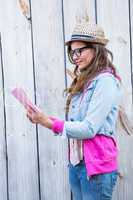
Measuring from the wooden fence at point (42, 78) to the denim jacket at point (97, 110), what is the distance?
2.71ft

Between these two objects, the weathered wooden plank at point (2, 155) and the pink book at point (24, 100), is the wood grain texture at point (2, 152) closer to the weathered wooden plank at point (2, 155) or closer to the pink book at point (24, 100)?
the weathered wooden plank at point (2, 155)

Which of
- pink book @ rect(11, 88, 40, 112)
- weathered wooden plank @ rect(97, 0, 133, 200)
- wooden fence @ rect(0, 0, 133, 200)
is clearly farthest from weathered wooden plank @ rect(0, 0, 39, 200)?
pink book @ rect(11, 88, 40, 112)

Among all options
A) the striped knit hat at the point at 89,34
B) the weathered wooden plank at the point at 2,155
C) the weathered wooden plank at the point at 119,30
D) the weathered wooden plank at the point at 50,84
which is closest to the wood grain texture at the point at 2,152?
the weathered wooden plank at the point at 2,155

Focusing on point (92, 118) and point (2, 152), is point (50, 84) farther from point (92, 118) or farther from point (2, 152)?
point (92, 118)

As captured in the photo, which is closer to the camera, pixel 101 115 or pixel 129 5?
pixel 101 115

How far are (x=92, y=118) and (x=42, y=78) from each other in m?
1.01

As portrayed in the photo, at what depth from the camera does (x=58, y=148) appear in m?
3.40

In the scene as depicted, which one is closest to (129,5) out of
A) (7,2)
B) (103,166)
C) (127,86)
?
(127,86)

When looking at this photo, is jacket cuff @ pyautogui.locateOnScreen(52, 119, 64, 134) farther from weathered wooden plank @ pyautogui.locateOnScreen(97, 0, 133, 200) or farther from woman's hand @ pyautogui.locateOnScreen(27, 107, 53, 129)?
weathered wooden plank @ pyautogui.locateOnScreen(97, 0, 133, 200)

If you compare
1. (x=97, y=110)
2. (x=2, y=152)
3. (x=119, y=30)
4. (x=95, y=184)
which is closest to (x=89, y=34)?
(x=97, y=110)

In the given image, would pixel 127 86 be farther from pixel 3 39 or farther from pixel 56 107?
pixel 3 39

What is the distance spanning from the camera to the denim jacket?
2.40 meters

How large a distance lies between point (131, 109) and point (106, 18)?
1.86 feet

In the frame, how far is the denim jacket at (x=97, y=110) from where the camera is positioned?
2404mm
